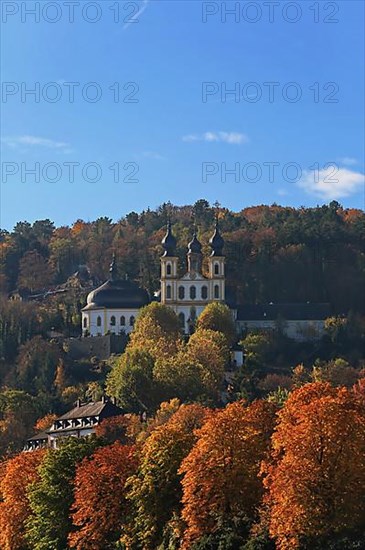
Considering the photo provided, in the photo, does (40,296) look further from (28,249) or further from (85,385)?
(85,385)

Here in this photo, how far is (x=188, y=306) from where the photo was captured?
136250 millimetres

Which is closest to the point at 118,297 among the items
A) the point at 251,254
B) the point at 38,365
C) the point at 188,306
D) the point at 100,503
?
the point at 188,306

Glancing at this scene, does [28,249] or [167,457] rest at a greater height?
[28,249]

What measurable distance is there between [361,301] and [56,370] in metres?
43.4

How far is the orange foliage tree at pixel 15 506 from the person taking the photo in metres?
66.6

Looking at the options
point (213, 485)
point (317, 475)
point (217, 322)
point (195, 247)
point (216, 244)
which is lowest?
point (213, 485)

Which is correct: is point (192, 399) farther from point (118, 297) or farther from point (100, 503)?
point (118, 297)

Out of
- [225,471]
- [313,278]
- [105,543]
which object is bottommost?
[105,543]

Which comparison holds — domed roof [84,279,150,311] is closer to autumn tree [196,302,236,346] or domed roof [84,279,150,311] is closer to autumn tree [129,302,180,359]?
autumn tree [129,302,180,359]

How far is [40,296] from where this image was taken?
16375 cm

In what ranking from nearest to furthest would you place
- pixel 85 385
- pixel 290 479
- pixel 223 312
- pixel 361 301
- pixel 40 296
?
1. pixel 290 479
2. pixel 85 385
3. pixel 223 312
4. pixel 361 301
5. pixel 40 296

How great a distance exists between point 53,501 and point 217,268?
77600 mm

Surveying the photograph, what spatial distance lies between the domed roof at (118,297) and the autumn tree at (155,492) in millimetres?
77630

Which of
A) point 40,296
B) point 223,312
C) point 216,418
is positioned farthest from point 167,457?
point 40,296
